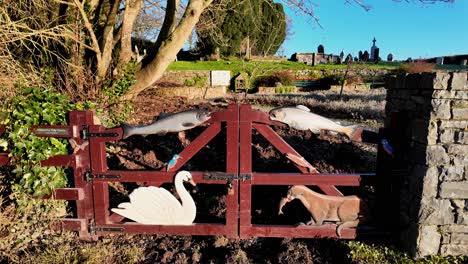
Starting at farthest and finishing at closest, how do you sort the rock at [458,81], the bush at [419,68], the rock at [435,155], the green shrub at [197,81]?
the green shrub at [197,81]
the bush at [419,68]
the rock at [435,155]
the rock at [458,81]

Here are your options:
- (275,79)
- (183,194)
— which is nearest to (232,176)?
(183,194)

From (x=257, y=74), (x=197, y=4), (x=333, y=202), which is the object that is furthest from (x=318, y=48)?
(x=333, y=202)

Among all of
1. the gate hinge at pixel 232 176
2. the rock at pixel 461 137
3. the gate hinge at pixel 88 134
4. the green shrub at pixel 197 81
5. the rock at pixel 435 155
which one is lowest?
the gate hinge at pixel 232 176

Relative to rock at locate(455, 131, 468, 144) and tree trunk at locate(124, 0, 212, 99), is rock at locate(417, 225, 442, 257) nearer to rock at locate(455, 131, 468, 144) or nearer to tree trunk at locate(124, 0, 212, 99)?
rock at locate(455, 131, 468, 144)

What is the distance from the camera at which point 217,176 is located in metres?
3.09

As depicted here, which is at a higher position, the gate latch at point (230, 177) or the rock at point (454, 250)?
the gate latch at point (230, 177)

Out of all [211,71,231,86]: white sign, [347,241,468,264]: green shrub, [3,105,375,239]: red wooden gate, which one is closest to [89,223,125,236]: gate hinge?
[3,105,375,239]: red wooden gate

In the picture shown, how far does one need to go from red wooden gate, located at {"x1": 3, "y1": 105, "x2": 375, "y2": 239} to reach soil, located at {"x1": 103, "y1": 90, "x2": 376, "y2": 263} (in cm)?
13

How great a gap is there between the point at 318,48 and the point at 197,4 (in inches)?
1253

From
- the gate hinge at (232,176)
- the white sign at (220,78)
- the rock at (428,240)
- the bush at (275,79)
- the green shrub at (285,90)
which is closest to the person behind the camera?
the rock at (428,240)

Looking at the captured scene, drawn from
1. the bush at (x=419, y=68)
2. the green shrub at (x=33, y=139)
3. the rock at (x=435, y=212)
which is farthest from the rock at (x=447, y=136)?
the bush at (x=419, y=68)

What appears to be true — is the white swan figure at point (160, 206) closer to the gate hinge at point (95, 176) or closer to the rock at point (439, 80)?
the gate hinge at point (95, 176)

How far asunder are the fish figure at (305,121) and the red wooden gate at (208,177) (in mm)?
115

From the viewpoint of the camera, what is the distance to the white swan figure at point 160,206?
312 cm
